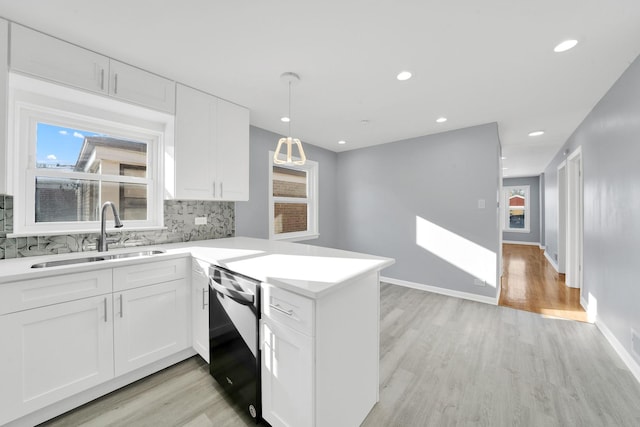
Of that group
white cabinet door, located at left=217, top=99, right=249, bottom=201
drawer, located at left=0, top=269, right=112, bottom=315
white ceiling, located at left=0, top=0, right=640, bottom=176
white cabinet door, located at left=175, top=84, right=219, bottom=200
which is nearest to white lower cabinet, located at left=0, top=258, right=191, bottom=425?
drawer, located at left=0, top=269, right=112, bottom=315

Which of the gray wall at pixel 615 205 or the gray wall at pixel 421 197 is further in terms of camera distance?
the gray wall at pixel 421 197

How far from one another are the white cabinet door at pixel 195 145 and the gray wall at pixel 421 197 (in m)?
2.83

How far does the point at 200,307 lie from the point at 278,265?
0.92 m

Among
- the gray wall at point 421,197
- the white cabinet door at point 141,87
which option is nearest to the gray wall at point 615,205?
the gray wall at point 421,197

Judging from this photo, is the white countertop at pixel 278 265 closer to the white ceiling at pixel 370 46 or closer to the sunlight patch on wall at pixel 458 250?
the white ceiling at pixel 370 46

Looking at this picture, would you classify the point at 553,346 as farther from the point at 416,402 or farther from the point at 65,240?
the point at 65,240

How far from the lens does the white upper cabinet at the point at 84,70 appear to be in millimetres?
1597

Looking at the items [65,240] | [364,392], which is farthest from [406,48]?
[65,240]

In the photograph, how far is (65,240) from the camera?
78.1 inches

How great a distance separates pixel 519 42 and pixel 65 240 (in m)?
3.72

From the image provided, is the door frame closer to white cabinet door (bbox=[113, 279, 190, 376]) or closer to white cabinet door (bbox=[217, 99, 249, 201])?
white cabinet door (bbox=[217, 99, 249, 201])

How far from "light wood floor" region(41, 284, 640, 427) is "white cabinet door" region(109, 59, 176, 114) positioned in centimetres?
223

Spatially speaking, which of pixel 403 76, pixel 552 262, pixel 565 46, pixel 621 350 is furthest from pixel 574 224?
pixel 403 76

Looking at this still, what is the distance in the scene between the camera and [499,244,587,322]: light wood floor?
3.21 m
